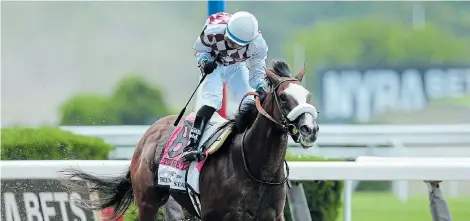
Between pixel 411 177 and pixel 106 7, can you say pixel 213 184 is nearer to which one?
pixel 411 177

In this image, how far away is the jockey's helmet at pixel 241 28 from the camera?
4207 mm

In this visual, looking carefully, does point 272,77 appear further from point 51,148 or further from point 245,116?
point 51,148

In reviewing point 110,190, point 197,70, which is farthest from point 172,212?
point 197,70

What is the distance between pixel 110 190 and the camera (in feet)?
16.5

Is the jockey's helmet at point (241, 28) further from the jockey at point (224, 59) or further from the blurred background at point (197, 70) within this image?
the blurred background at point (197, 70)

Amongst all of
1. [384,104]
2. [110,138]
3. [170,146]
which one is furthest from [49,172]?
[384,104]

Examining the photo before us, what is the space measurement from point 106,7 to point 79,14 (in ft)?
1.79

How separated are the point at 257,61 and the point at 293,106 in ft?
2.38

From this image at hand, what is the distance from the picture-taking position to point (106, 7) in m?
18.4

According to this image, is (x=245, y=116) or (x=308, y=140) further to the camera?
(x=245, y=116)

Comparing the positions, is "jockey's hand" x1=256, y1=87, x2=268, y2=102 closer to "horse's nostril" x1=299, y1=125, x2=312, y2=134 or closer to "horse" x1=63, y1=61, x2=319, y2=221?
"horse" x1=63, y1=61, x2=319, y2=221

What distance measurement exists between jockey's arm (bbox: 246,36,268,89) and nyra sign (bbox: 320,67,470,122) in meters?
8.99

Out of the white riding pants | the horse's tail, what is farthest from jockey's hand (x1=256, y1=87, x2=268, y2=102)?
the horse's tail

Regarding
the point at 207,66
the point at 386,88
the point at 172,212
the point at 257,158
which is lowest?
the point at 172,212
